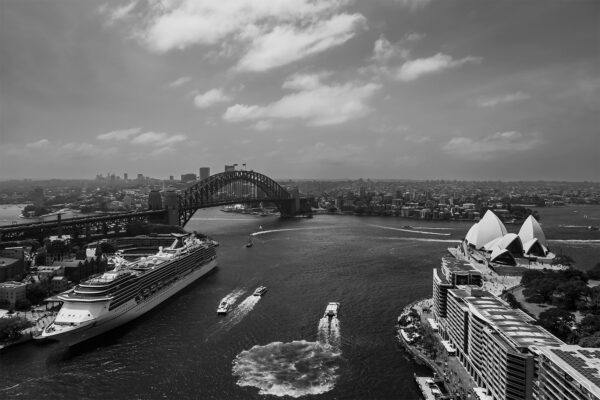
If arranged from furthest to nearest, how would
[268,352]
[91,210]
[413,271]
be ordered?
[91,210]
[413,271]
[268,352]

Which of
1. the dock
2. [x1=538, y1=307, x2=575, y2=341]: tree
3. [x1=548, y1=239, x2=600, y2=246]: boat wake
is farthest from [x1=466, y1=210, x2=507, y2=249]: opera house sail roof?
the dock

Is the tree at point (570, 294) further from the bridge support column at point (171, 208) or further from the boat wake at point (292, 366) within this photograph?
the bridge support column at point (171, 208)

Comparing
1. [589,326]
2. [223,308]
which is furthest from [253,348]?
[589,326]

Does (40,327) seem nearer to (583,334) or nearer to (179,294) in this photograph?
(179,294)

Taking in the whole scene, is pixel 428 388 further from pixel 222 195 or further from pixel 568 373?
pixel 222 195

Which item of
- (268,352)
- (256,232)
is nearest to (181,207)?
(256,232)

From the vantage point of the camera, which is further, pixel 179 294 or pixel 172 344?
pixel 179 294

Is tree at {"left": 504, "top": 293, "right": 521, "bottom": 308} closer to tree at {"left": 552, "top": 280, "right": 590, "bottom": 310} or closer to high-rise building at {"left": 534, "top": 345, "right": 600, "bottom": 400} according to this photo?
tree at {"left": 552, "top": 280, "right": 590, "bottom": 310}
